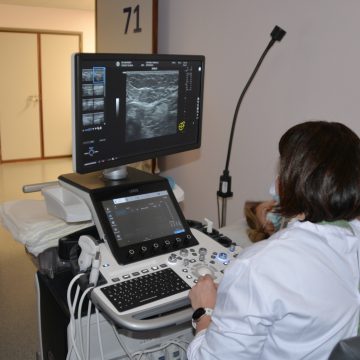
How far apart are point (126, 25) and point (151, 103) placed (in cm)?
200

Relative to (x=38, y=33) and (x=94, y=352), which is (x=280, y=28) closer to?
(x=94, y=352)

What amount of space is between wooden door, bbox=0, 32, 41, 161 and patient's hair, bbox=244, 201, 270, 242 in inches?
180

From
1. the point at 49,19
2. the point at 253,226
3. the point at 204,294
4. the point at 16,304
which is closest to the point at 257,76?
the point at 253,226

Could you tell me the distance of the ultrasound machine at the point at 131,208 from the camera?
122cm

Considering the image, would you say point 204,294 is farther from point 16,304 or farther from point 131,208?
point 16,304

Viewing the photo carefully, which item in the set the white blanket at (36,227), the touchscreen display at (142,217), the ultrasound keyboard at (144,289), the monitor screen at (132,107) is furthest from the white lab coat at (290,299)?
the white blanket at (36,227)

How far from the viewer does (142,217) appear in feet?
4.68

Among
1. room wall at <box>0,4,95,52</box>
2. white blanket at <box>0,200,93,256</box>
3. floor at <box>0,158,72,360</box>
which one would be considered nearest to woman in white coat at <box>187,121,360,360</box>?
white blanket at <box>0,200,93,256</box>

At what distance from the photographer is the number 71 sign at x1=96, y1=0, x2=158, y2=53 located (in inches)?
118

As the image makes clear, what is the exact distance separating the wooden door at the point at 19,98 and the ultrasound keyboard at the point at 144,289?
5235 millimetres

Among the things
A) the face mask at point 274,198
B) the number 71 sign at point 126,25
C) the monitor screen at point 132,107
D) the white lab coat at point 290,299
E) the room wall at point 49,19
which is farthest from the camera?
the room wall at point 49,19

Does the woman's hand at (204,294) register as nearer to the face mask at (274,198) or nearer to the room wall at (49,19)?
the face mask at (274,198)

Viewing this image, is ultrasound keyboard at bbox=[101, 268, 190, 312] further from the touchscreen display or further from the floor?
the floor

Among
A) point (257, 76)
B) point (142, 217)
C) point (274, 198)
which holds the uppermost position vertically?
point (257, 76)
